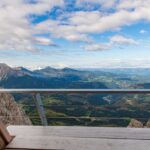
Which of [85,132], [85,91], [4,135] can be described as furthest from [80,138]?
[4,135]

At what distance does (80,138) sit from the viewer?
243 cm

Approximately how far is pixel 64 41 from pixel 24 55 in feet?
14.6

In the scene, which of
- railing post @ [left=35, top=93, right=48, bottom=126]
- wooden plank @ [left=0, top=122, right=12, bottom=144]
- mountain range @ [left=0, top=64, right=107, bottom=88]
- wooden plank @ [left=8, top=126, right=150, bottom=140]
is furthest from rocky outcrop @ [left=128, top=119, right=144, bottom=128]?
mountain range @ [left=0, top=64, right=107, bottom=88]

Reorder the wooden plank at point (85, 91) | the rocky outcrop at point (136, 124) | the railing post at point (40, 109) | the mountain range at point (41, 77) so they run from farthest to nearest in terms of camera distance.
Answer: the mountain range at point (41, 77)
the rocky outcrop at point (136, 124)
the railing post at point (40, 109)
the wooden plank at point (85, 91)

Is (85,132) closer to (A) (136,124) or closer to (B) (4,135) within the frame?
(B) (4,135)

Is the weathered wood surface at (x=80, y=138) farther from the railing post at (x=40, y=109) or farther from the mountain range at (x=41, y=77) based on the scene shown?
the mountain range at (x=41, y=77)

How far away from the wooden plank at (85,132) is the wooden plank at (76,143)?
10 cm

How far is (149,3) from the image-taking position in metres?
2.52

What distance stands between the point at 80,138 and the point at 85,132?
6.6 inches

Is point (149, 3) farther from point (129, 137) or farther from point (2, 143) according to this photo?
point (2, 143)

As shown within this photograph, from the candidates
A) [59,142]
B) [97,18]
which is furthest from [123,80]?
[59,142]

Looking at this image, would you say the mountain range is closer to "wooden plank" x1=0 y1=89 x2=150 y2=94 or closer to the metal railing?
the metal railing

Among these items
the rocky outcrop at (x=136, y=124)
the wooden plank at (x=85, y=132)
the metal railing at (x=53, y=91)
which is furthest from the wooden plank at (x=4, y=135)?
the rocky outcrop at (x=136, y=124)

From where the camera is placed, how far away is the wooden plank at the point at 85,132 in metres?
2.46
